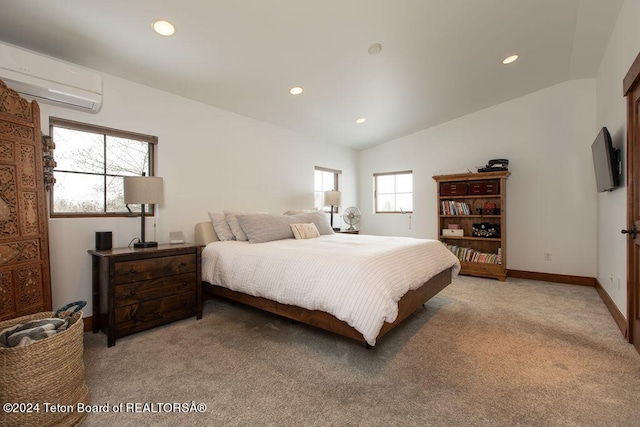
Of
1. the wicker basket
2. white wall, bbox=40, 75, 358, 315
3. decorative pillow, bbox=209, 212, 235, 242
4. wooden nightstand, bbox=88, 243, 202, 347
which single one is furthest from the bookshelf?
the wicker basket

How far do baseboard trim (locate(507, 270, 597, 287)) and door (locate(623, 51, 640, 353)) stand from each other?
6.56 ft

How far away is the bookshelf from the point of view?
4078 mm

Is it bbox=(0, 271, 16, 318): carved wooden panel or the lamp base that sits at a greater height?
the lamp base

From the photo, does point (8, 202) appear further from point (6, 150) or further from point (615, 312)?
point (615, 312)

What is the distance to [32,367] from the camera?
1.27 meters

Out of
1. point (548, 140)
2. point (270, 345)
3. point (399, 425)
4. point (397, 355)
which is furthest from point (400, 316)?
point (548, 140)

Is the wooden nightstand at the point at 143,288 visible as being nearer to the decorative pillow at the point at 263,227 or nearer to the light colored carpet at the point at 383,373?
the light colored carpet at the point at 383,373

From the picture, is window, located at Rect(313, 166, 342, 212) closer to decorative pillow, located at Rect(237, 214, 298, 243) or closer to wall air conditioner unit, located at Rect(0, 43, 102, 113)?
decorative pillow, located at Rect(237, 214, 298, 243)

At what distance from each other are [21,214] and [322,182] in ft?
12.9

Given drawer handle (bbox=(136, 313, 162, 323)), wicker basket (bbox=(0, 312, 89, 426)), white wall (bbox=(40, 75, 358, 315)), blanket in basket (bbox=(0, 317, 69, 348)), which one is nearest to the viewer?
wicker basket (bbox=(0, 312, 89, 426))

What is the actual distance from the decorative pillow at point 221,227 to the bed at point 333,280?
0.65 ft

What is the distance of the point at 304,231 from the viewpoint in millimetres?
3309

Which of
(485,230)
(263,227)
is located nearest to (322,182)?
(263,227)

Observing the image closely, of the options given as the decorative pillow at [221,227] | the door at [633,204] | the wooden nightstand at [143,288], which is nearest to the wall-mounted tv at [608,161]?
the door at [633,204]
